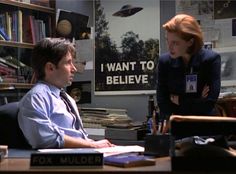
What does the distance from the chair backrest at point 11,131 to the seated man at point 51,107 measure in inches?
1.5

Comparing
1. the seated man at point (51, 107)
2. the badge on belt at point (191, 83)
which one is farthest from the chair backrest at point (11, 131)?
the badge on belt at point (191, 83)

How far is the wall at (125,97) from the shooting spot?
3.62 meters

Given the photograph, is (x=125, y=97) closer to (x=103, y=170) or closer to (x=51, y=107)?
(x=51, y=107)

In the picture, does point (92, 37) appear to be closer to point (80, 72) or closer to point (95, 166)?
point (80, 72)

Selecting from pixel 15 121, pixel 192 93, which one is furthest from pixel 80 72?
pixel 15 121

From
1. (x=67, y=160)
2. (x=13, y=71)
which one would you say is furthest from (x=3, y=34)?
(x=67, y=160)

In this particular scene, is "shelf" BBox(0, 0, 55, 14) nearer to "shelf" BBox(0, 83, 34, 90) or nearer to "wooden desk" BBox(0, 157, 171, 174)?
"shelf" BBox(0, 83, 34, 90)

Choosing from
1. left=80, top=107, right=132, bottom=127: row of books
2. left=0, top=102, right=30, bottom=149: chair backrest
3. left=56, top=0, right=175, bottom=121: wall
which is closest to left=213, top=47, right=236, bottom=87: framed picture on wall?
left=56, top=0, right=175, bottom=121: wall

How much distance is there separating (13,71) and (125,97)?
0.97 metres

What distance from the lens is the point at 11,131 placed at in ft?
6.37

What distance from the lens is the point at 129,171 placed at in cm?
107

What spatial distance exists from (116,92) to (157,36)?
1.97ft

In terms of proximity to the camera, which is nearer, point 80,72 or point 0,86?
point 0,86

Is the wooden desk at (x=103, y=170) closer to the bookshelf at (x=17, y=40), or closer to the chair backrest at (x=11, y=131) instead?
Answer: the chair backrest at (x=11, y=131)
